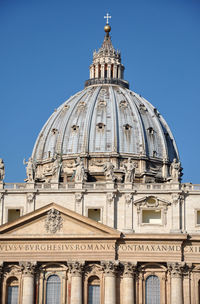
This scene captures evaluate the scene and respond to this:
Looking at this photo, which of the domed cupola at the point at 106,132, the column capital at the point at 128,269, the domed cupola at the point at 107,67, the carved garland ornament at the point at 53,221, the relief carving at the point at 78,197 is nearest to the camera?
the column capital at the point at 128,269

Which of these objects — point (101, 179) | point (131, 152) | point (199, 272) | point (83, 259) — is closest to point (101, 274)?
point (83, 259)

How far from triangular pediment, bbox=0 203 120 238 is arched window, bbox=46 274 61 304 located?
417 cm

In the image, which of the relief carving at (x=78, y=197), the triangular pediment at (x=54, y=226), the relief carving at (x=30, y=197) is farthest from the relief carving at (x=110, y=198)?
the relief carving at (x=30, y=197)

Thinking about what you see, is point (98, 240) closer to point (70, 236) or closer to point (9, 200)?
point (70, 236)

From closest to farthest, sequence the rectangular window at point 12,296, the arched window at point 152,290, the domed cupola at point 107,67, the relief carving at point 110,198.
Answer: the arched window at point 152,290 < the rectangular window at point 12,296 < the relief carving at point 110,198 < the domed cupola at point 107,67

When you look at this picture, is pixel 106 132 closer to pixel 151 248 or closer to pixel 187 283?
pixel 151 248

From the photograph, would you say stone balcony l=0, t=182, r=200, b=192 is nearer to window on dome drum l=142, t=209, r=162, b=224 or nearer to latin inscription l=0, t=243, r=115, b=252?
window on dome drum l=142, t=209, r=162, b=224

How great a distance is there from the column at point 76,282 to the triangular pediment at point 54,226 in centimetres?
281

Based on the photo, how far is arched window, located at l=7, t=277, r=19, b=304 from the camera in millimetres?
93312

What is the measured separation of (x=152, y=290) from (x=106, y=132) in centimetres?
4451

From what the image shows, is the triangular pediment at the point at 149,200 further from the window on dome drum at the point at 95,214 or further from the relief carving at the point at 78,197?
the relief carving at the point at 78,197

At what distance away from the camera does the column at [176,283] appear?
9162 cm

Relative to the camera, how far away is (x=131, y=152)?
131 metres

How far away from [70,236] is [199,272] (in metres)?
12.7
